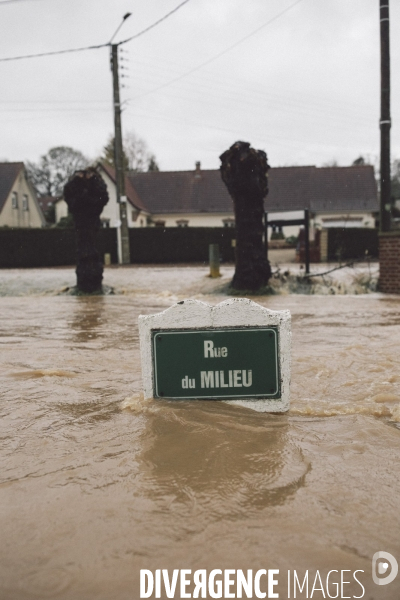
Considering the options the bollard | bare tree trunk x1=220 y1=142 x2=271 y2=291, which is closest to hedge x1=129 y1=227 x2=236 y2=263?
the bollard

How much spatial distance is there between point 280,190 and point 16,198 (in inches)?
703

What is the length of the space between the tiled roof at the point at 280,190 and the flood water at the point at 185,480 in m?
33.4

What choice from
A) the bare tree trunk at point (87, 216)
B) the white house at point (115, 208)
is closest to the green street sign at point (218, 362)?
the bare tree trunk at point (87, 216)

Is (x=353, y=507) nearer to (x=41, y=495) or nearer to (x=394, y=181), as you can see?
(x=41, y=495)

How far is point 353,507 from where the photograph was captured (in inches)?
81.7

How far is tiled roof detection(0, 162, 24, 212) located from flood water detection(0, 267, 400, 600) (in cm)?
3410

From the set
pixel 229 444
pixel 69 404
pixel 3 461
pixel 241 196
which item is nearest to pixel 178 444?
pixel 229 444

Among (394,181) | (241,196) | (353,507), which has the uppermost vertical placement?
(394,181)

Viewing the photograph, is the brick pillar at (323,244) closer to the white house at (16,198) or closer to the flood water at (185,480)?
the flood water at (185,480)

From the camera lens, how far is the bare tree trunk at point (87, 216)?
1238cm

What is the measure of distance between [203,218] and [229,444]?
3512 cm

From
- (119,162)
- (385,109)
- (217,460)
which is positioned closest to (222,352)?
(217,460)

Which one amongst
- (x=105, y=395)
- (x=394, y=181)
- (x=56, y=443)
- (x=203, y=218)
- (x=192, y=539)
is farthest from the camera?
(x=394, y=181)

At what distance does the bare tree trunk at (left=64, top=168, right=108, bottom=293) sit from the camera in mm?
12375
